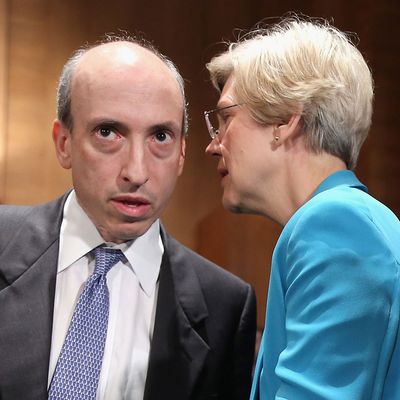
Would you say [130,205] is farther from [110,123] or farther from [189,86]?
[189,86]

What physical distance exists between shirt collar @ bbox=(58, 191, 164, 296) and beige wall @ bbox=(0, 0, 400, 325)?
1176 mm

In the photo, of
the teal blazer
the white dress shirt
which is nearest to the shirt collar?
the white dress shirt

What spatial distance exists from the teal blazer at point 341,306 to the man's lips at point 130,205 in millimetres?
517

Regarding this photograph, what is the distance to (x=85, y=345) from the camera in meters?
1.63

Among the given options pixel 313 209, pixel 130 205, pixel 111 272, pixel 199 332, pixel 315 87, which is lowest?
pixel 199 332

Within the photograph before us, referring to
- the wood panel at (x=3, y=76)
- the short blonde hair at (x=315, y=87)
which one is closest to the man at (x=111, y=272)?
the short blonde hair at (x=315, y=87)

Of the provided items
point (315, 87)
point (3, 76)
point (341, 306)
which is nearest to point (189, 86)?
point (3, 76)

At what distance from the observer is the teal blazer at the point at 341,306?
3.64 ft

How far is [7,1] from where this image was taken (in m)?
2.89

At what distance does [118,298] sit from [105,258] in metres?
0.09

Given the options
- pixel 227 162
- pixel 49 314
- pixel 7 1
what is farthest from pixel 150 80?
pixel 7 1

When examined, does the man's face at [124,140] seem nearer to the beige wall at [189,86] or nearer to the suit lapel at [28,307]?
the suit lapel at [28,307]

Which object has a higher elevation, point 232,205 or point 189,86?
point 189,86

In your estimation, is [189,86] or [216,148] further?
[189,86]
